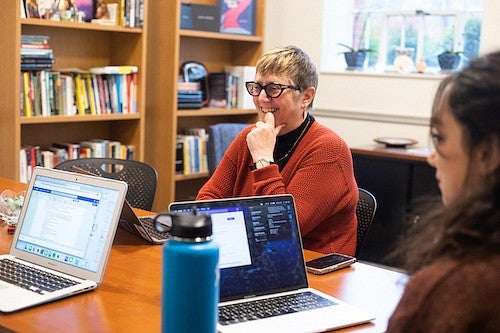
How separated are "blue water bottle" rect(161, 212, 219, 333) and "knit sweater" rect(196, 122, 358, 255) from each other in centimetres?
104

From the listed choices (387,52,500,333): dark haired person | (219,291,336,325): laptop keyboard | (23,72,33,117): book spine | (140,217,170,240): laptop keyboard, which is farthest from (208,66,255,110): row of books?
(387,52,500,333): dark haired person

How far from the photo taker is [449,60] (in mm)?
4461

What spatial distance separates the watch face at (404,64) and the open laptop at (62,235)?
10.2 ft

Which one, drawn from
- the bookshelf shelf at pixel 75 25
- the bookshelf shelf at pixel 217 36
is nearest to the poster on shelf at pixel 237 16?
the bookshelf shelf at pixel 217 36

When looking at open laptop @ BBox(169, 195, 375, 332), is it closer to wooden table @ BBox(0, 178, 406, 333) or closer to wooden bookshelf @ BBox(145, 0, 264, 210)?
wooden table @ BBox(0, 178, 406, 333)

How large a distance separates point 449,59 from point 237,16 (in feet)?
4.44

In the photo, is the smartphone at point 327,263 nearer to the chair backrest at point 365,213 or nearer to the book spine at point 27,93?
the chair backrest at point 365,213

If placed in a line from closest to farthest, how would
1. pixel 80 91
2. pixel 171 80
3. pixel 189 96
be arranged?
pixel 80 91 → pixel 171 80 → pixel 189 96

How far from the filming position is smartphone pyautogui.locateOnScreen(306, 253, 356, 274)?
197 cm

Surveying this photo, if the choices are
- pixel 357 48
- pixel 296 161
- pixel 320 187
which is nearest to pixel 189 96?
pixel 357 48

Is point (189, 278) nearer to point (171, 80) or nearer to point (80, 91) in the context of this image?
point (80, 91)

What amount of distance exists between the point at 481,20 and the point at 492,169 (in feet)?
11.9

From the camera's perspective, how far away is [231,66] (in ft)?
16.7

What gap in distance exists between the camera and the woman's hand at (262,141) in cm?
246
